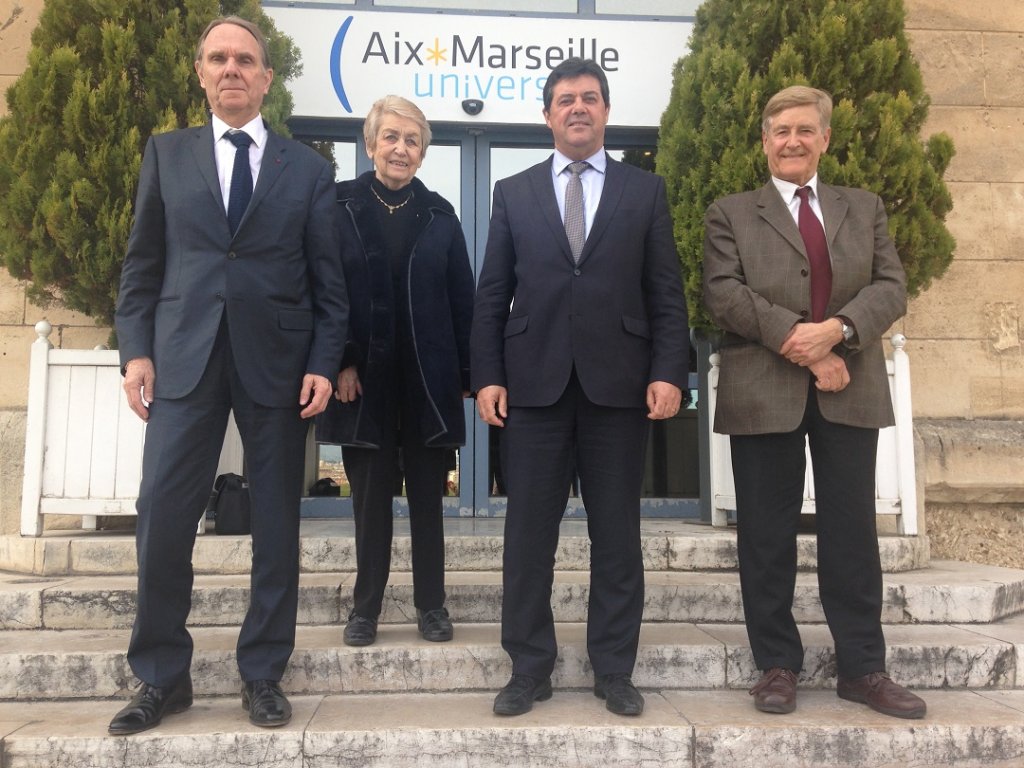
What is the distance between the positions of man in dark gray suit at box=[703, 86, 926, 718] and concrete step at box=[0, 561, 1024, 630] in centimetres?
69

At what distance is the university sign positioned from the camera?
5586 mm

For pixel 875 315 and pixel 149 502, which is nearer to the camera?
pixel 149 502

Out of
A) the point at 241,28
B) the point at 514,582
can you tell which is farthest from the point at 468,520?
the point at 241,28

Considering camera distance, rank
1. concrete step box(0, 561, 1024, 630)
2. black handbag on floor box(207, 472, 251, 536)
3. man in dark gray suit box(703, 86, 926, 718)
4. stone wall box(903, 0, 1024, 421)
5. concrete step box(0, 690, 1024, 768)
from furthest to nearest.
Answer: stone wall box(903, 0, 1024, 421) → black handbag on floor box(207, 472, 251, 536) → concrete step box(0, 561, 1024, 630) → man in dark gray suit box(703, 86, 926, 718) → concrete step box(0, 690, 1024, 768)

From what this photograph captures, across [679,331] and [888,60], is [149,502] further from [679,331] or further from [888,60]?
[888,60]

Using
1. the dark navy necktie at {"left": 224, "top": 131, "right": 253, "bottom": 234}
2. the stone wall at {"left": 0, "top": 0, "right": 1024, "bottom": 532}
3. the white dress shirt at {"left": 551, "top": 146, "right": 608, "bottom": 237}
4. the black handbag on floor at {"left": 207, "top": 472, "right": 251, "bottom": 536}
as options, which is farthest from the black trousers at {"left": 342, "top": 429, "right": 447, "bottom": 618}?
the stone wall at {"left": 0, "top": 0, "right": 1024, "bottom": 532}

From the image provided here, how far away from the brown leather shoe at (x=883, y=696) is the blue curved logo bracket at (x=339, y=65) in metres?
4.47

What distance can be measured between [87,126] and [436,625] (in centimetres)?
307

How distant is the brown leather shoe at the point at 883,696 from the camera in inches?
109

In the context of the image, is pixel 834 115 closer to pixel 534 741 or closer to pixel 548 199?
pixel 548 199

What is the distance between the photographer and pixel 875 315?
112 inches

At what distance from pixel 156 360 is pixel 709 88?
3.31m

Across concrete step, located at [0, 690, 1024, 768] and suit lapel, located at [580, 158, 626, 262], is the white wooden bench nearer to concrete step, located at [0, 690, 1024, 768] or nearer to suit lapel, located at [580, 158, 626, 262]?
concrete step, located at [0, 690, 1024, 768]

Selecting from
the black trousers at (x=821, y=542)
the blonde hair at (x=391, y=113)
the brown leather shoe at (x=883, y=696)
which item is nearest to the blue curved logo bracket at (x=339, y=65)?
the blonde hair at (x=391, y=113)
